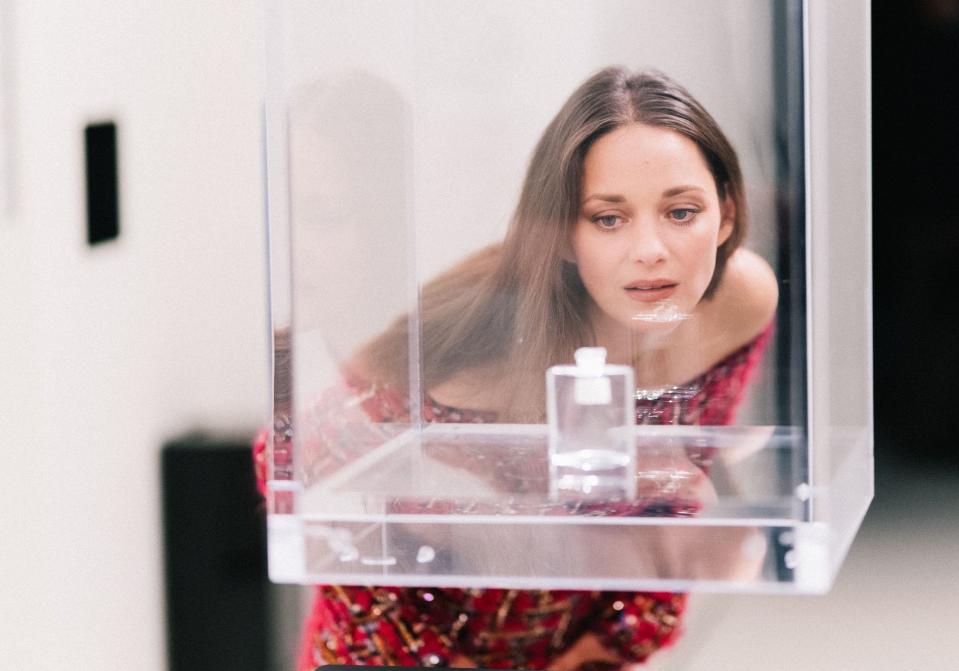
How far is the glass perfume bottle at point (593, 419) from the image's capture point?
2.65 ft

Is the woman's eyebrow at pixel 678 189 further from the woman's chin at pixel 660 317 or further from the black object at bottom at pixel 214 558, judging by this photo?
the black object at bottom at pixel 214 558

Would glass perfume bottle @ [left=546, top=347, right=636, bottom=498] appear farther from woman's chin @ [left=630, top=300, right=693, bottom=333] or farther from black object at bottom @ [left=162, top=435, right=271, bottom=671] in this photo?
black object at bottom @ [left=162, top=435, right=271, bottom=671]

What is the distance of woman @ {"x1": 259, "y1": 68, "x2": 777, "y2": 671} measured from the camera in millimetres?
798

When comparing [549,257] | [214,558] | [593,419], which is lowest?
[214,558]

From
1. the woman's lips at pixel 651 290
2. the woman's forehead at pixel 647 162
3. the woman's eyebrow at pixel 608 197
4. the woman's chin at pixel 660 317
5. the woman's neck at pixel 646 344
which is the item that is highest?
the woman's forehead at pixel 647 162

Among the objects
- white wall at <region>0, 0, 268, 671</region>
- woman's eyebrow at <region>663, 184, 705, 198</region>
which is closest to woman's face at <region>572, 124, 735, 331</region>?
woman's eyebrow at <region>663, 184, 705, 198</region>

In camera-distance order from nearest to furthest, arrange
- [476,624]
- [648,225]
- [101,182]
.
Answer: [648,225] → [476,624] → [101,182]

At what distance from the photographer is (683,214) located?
2.61 ft

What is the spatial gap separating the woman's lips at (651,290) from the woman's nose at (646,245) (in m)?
0.02

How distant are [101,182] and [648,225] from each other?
862mm

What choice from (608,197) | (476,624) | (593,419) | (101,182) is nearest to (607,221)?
(608,197)

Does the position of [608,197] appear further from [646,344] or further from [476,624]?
[476,624]

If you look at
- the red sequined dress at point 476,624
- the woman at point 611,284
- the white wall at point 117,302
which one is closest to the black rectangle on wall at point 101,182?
the white wall at point 117,302

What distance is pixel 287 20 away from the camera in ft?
2.62
